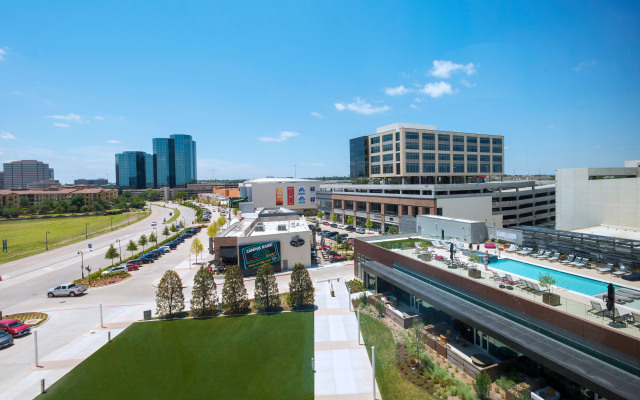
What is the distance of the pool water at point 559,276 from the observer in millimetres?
15500

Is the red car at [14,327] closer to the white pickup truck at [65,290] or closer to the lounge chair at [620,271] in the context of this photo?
the white pickup truck at [65,290]

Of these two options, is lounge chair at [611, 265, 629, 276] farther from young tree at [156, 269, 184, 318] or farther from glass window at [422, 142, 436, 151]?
glass window at [422, 142, 436, 151]

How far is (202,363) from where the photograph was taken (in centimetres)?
1755

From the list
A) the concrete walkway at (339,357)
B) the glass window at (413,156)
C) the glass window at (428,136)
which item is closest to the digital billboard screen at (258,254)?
the concrete walkway at (339,357)

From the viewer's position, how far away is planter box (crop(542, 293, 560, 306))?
43.7ft

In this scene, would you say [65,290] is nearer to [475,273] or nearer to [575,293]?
[475,273]

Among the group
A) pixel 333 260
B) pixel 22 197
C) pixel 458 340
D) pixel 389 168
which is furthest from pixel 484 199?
pixel 22 197

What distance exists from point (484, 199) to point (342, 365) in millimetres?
48710

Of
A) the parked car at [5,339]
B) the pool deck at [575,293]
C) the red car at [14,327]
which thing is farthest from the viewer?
the red car at [14,327]

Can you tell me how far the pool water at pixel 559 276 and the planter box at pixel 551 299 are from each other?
2989mm

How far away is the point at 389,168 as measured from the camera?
65938 millimetres

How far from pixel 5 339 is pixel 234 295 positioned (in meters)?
14.8

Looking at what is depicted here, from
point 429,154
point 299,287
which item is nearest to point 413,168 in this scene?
point 429,154

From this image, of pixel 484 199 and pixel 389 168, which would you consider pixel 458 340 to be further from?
pixel 389 168
